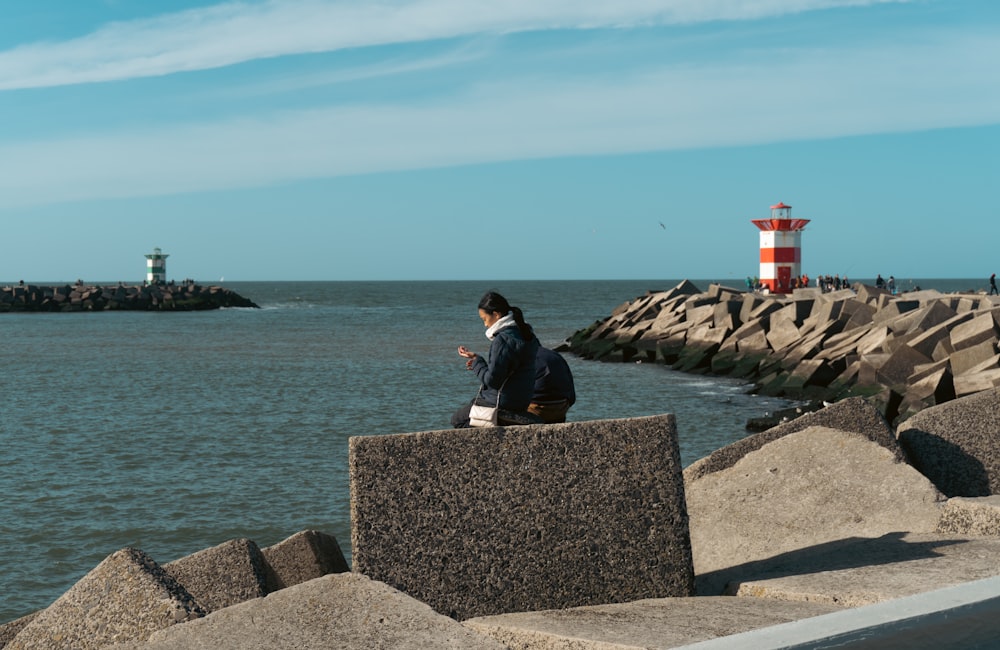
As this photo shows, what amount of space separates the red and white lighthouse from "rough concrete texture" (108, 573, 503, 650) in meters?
38.2

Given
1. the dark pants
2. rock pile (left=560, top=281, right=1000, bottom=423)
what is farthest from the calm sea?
the dark pants

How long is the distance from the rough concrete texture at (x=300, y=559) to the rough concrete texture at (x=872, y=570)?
2.12 metres

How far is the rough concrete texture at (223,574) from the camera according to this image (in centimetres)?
447

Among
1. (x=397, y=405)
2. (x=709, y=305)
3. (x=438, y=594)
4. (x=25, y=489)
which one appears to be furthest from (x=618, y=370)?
(x=438, y=594)

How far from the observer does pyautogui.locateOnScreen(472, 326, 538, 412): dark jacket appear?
184 inches

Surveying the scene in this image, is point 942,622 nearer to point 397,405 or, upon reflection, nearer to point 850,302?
point 397,405

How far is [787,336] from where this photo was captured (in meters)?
24.5

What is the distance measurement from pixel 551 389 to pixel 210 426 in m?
13.6

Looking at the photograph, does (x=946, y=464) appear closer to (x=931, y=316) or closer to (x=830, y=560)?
(x=830, y=560)

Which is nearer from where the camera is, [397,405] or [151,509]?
[151,509]

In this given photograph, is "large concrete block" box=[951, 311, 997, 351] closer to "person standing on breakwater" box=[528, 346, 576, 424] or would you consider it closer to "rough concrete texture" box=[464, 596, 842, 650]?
"person standing on breakwater" box=[528, 346, 576, 424]

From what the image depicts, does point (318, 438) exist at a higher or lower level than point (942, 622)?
lower

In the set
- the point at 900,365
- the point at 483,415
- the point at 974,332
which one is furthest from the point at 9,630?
the point at 974,332

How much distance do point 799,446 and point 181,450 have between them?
1093 cm
